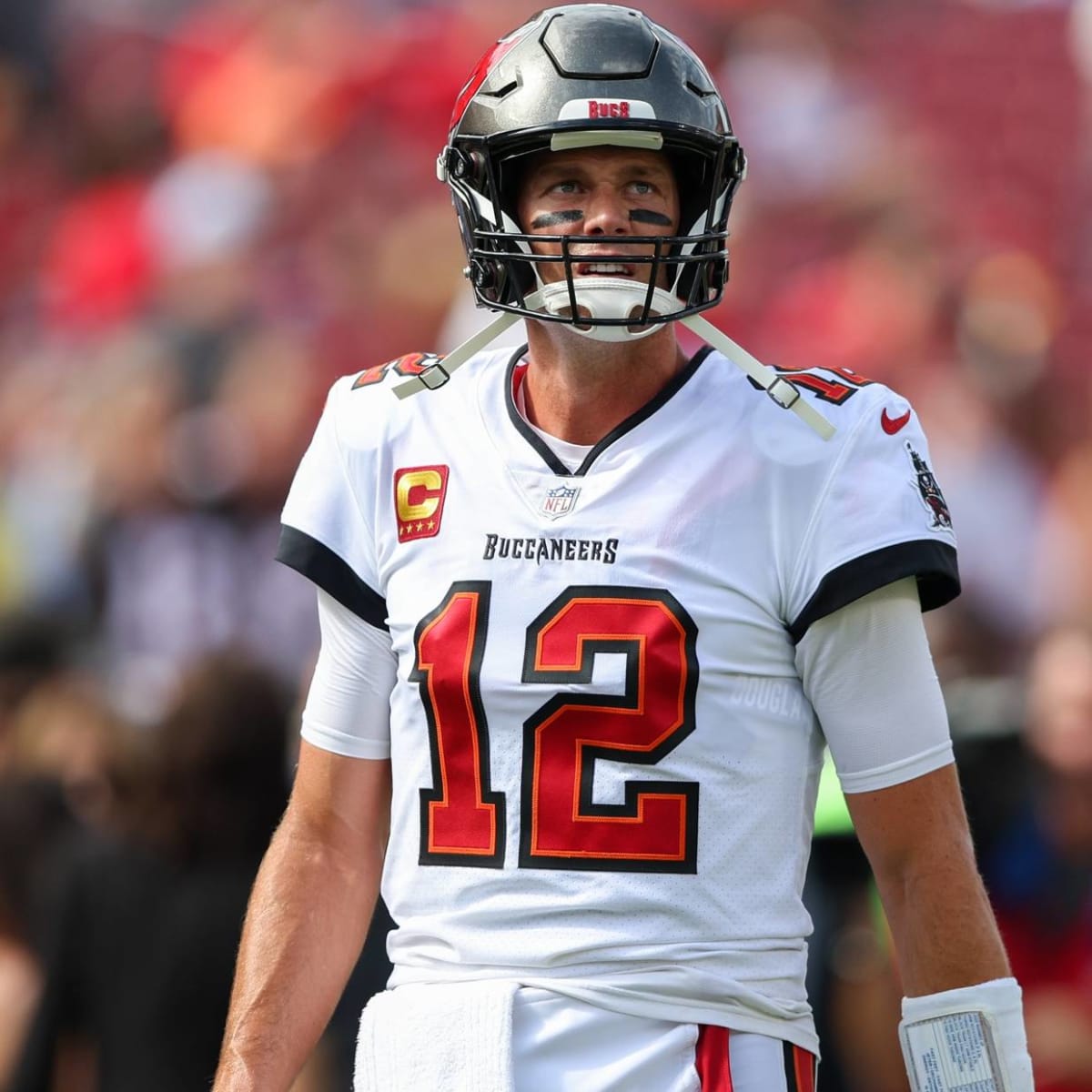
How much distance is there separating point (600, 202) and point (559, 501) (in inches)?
15.2

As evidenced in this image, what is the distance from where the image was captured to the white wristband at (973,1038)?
221cm

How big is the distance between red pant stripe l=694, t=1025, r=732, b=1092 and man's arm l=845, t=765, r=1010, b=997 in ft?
0.78

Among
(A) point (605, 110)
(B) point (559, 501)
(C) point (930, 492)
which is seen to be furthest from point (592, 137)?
(C) point (930, 492)

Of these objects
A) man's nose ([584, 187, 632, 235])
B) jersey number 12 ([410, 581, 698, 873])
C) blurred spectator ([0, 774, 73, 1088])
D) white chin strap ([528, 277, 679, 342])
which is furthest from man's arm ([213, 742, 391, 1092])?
blurred spectator ([0, 774, 73, 1088])

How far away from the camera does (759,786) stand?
2293 millimetres

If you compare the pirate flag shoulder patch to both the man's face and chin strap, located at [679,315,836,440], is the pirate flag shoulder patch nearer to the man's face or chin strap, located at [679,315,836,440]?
chin strap, located at [679,315,836,440]

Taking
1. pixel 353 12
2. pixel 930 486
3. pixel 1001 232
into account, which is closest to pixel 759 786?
pixel 930 486

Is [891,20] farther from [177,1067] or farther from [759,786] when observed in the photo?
[759,786]

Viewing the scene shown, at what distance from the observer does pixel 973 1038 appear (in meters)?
2.21

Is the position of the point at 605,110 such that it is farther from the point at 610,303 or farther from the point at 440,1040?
the point at 440,1040

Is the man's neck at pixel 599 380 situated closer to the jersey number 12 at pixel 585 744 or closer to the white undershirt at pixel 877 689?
the jersey number 12 at pixel 585 744

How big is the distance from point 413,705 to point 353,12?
6.35m

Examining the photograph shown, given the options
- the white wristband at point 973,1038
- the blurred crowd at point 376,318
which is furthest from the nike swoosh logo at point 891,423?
the blurred crowd at point 376,318

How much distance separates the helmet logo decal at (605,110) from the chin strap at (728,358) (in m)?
0.23
